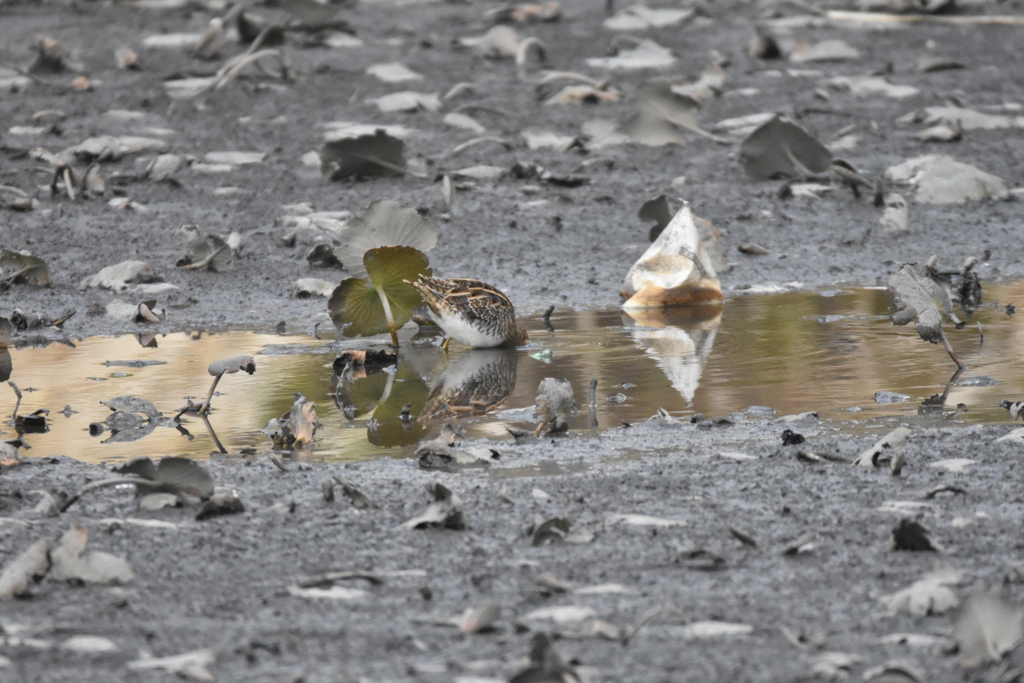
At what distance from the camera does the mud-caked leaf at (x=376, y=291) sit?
185 inches

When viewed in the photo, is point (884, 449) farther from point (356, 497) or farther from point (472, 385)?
point (472, 385)

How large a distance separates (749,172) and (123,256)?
113 inches

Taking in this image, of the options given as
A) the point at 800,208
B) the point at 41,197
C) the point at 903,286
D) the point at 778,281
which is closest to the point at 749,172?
the point at 800,208

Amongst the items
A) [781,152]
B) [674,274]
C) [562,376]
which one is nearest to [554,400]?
[562,376]

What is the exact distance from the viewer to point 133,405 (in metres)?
3.88

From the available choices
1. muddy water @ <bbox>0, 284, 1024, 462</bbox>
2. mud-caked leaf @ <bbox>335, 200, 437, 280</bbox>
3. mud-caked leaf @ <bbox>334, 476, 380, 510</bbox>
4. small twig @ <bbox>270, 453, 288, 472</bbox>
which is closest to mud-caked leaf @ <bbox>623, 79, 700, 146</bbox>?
muddy water @ <bbox>0, 284, 1024, 462</bbox>

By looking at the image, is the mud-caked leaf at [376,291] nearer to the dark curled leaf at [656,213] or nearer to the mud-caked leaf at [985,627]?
the dark curled leaf at [656,213]

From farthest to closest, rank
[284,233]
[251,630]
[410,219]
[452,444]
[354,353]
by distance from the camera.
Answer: [284,233] < [410,219] < [354,353] < [452,444] < [251,630]

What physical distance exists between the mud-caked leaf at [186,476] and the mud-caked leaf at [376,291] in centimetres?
182

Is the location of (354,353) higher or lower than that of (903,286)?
lower

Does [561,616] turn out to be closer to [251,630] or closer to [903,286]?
Result: [251,630]

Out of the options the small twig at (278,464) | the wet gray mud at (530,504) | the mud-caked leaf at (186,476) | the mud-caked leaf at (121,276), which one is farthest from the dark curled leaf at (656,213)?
the mud-caked leaf at (186,476)

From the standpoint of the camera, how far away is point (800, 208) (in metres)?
6.35

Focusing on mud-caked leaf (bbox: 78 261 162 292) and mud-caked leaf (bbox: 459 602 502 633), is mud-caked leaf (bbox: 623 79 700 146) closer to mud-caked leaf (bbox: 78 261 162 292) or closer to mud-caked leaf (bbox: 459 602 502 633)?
mud-caked leaf (bbox: 78 261 162 292)
